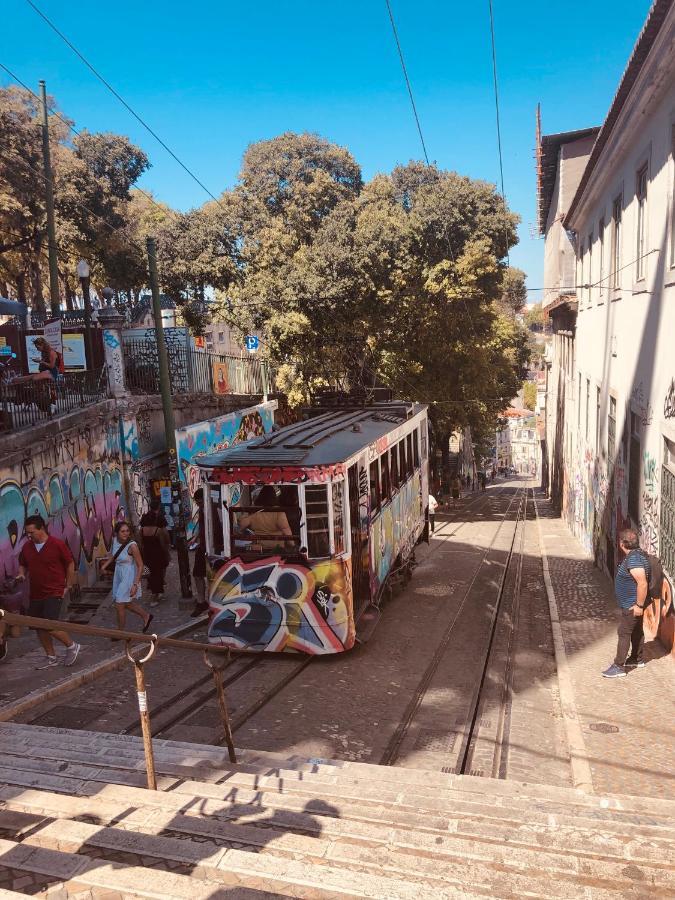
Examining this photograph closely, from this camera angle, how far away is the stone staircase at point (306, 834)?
3129 millimetres

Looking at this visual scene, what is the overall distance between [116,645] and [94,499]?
14.9 feet

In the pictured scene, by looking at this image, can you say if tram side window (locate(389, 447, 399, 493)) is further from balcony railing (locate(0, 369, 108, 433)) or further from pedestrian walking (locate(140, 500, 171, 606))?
balcony railing (locate(0, 369, 108, 433))

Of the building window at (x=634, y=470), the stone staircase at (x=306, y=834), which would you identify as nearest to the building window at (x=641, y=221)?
the building window at (x=634, y=470)

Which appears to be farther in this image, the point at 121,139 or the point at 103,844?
the point at 121,139

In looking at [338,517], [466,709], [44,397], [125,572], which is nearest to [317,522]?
[338,517]

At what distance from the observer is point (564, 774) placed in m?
6.43

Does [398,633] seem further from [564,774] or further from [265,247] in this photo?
[265,247]

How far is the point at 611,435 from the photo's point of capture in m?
14.9

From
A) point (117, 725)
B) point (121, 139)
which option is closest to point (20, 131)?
point (121, 139)

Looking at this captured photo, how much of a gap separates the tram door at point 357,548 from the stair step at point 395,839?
18.1 ft

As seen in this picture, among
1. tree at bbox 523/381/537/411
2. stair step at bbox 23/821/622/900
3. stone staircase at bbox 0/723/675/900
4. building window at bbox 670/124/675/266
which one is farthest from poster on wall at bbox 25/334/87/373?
tree at bbox 523/381/537/411

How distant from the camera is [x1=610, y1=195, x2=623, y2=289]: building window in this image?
14.2 meters

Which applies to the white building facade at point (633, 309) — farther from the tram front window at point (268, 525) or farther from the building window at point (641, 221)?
the tram front window at point (268, 525)

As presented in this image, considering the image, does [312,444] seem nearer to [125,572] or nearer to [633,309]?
[125,572]
